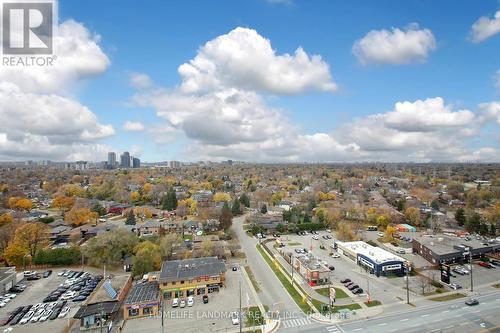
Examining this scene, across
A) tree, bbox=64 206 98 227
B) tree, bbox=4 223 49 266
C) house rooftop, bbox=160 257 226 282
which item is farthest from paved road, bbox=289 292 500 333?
tree, bbox=64 206 98 227

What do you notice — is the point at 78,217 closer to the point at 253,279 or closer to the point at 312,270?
the point at 253,279

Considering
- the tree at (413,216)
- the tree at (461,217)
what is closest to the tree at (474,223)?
the tree at (461,217)

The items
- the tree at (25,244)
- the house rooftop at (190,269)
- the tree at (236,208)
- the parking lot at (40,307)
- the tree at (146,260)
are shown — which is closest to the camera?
the parking lot at (40,307)

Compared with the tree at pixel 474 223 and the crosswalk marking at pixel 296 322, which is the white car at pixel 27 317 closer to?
the crosswalk marking at pixel 296 322

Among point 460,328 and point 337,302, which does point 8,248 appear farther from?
point 460,328

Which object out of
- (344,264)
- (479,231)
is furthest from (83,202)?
(479,231)

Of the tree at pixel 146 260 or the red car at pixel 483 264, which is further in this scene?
the red car at pixel 483 264
